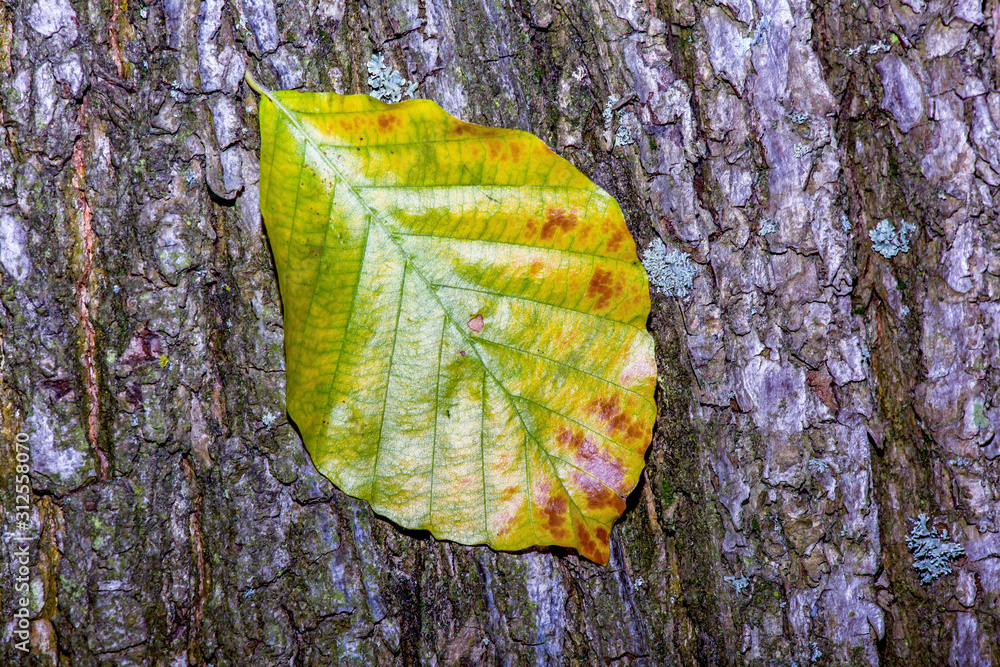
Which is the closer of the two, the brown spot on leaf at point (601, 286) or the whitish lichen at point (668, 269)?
the brown spot on leaf at point (601, 286)

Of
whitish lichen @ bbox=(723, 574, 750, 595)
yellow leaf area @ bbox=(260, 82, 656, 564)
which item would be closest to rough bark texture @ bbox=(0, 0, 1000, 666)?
whitish lichen @ bbox=(723, 574, 750, 595)

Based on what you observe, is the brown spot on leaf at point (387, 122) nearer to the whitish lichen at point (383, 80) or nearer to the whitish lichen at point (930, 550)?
the whitish lichen at point (383, 80)

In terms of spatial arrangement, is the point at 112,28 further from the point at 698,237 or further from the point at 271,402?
the point at 698,237

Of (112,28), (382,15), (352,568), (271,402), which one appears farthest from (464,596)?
(112,28)

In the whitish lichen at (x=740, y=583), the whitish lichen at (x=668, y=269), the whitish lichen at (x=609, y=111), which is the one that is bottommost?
the whitish lichen at (x=740, y=583)

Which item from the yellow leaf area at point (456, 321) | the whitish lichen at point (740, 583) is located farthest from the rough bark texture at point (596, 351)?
the yellow leaf area at point (456, 321)

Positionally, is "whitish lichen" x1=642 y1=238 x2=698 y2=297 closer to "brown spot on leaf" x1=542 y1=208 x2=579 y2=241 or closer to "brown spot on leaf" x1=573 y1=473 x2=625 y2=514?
"brown spot on leaf" x1=542 y1=208 x2=579 y2=241
